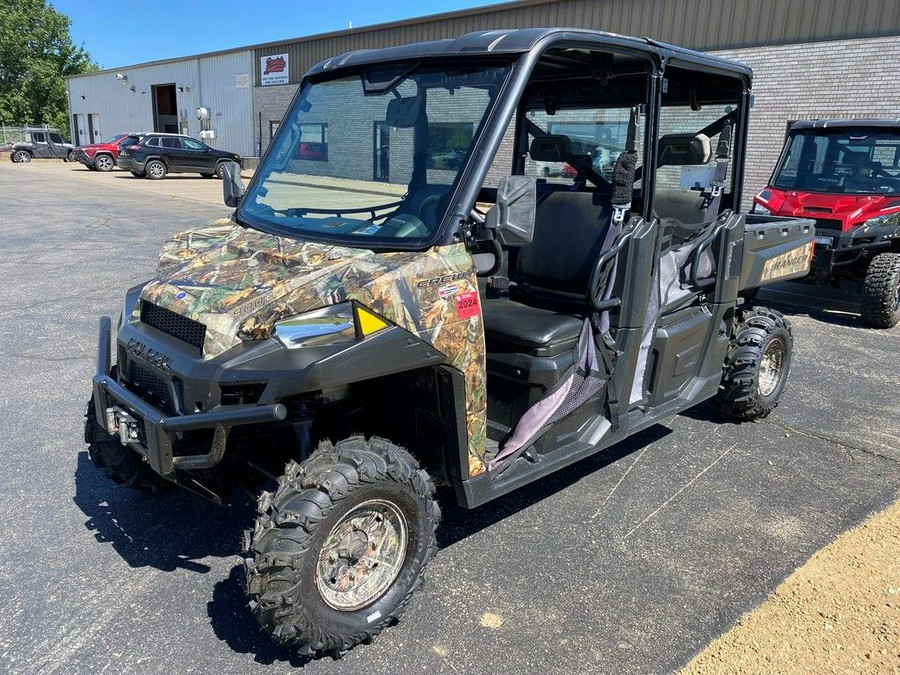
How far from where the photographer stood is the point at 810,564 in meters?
3.38

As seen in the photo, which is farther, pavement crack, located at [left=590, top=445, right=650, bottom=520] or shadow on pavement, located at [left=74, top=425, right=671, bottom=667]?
pavement crack, located at [left=590, top=445, right=650, bottom=520]

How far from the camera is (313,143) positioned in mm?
3584

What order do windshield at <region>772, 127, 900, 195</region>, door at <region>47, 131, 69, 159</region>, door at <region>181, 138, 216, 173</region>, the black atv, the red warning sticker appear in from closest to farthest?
the red warning sticker → windshield at <region>772, 127, 900, 195</region> → door at <region>181, 138, 216, 173</region> → the black atv → door at <region>47, 131, 69, 159</region>

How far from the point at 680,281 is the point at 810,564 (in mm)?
1613

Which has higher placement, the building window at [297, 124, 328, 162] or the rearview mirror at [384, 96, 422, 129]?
the rearview mirror at [384, 96, 422, 129]

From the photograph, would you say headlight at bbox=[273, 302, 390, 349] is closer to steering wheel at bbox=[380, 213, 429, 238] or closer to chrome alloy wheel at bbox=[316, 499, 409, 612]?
steering wheel at bbox=[380, 213, 429, 238]

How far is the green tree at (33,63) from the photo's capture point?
170 ft

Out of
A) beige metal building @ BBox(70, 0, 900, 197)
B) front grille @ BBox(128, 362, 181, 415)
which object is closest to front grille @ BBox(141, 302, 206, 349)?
front grille @ BBox(128, 362, 181, 415)

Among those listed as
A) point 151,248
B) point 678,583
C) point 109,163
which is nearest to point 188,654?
point 678,583

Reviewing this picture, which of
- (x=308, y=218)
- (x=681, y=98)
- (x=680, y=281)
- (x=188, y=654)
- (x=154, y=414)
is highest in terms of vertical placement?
(x=681, y=98)

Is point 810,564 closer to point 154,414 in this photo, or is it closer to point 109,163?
point 154,414

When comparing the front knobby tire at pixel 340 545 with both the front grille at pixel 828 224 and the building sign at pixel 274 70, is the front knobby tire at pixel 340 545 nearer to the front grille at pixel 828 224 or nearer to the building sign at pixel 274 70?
the front grille at pixel 828 224

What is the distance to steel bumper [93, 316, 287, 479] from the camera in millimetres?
2439

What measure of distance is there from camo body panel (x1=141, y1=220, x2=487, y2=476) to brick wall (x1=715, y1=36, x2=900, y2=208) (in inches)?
519
